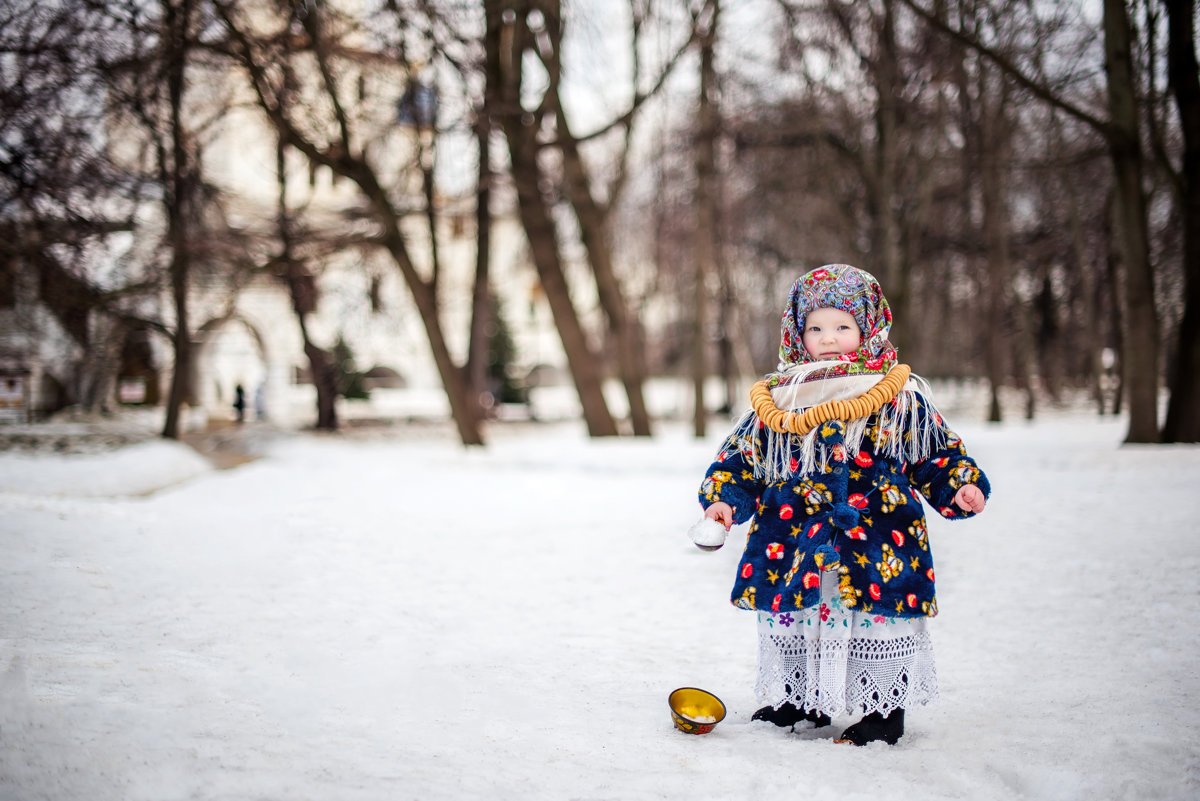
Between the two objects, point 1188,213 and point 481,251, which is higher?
point 481,251

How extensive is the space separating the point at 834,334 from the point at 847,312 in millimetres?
Result: 85

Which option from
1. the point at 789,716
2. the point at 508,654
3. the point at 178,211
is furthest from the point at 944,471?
the point at 178,211

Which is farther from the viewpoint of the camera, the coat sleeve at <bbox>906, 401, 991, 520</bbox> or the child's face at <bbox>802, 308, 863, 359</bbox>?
the child's face at <bbox>802, 308, 863, 359</bbox>

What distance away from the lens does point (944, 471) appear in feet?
10.1

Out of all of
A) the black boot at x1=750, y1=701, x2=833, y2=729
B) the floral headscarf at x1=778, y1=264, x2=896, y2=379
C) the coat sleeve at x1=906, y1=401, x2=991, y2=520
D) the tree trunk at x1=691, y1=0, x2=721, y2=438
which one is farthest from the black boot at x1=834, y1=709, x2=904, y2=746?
the tree trunk at x1=691, y1=0, x2=721, y2=438

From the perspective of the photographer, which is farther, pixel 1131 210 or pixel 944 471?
pixel 1131 210

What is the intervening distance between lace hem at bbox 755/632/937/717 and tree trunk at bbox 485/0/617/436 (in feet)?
31.5

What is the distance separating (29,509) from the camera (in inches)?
239

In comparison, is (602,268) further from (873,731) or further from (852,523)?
(873,731)

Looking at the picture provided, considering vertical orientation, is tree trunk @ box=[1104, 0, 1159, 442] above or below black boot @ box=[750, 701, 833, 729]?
above

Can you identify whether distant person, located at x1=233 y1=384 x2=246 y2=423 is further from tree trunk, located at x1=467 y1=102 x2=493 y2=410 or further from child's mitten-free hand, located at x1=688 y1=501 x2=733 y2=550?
child's mitten-free hand, located at x1=688 y1=501 x2=733 y2=550

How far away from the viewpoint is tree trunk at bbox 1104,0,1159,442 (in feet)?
34.6

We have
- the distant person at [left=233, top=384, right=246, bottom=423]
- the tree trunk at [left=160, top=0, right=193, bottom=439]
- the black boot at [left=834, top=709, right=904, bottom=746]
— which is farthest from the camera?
the distant person at [left=233, top=384, right=246, bottom=423]

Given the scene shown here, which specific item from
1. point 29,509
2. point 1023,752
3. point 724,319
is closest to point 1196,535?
point 1023,752
